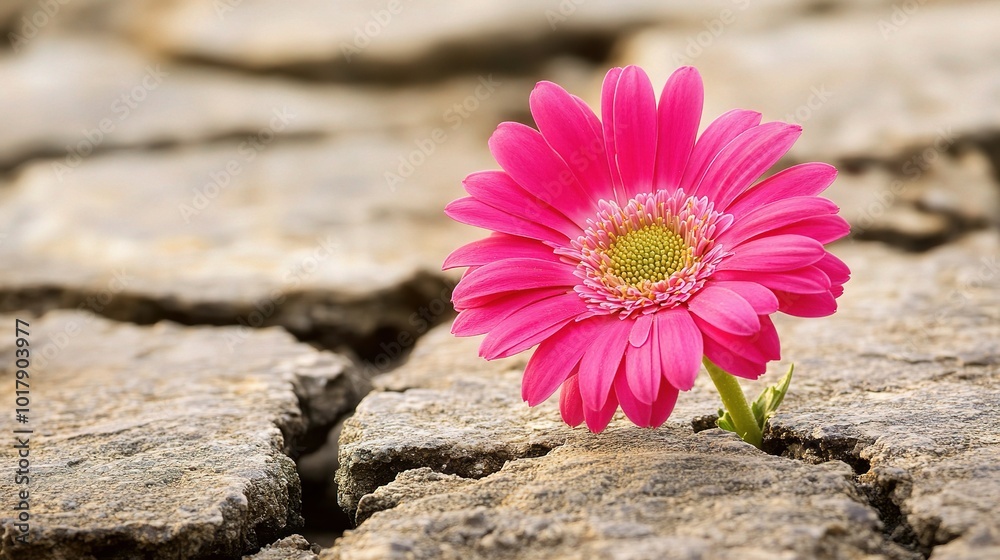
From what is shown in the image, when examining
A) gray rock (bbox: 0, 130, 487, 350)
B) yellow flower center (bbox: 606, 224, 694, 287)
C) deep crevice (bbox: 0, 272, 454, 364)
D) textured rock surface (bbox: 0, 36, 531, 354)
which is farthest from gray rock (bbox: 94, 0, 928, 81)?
yellow flower center (bbox: 606, 224, 694, 287)

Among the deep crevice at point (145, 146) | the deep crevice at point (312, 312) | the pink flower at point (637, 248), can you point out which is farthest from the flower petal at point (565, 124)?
the deep crevice at point (145, 146)

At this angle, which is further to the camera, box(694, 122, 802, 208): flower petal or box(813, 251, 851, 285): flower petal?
box(694, 122, 802, 208): flower petal

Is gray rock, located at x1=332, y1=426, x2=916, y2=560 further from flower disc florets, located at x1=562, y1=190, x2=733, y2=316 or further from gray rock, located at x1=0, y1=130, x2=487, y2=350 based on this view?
gray rock, located at x1=0, y1=130, x2=487, y2=350

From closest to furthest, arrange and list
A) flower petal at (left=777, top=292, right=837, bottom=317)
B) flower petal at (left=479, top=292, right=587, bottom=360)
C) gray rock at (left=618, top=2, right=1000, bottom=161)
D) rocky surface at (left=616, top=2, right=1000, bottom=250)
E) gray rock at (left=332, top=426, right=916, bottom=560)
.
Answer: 1. gray rock at (left=332, top=426, right=916, bottom=560)
2. flower petal at (left=777, top=292, right=837, bottom=317)
3. flower petal at (left=479, top=292, right=587, bottom=360)
4. rocky surface at (left=616, top=2, right=1000, bottom=250)
5. gray rock at (left=618, top=2, right=1000, bottom=161)

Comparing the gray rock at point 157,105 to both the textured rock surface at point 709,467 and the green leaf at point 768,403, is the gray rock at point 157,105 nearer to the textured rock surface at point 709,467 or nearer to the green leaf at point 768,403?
the textured rock surface at point 709,467

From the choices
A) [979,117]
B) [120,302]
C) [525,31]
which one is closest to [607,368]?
[120,302]

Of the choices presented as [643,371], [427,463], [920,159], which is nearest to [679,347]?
[643,371]

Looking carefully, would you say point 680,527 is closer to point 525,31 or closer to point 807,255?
point 807,255

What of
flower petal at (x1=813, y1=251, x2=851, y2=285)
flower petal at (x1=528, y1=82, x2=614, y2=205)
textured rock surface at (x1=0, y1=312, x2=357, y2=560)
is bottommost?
textured rock surface at (x1=0, y1=312, x2=357, y2=560)
